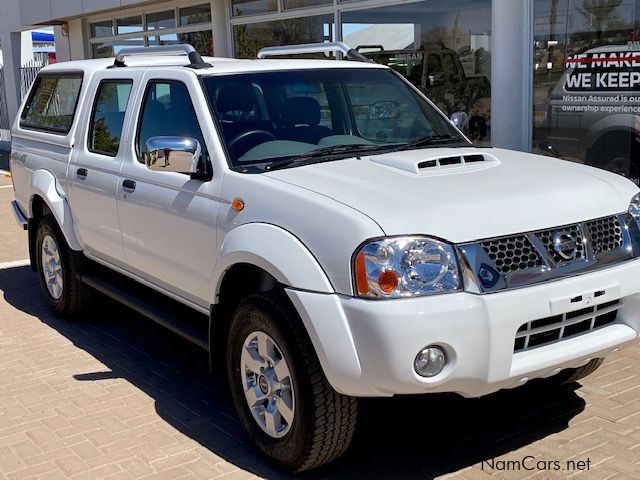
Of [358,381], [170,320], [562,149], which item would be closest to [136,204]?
[170,320]

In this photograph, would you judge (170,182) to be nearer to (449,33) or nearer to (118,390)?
(118,390)

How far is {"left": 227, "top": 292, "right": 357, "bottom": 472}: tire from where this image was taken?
3584mm

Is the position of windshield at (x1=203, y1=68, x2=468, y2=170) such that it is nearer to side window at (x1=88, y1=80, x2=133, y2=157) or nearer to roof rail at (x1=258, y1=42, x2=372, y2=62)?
roof rail at (x1=258, y1=42, x2=372, y2=62)

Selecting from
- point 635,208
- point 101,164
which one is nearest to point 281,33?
point 101,164

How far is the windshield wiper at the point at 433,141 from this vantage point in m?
4.71

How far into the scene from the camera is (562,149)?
885 centimetres

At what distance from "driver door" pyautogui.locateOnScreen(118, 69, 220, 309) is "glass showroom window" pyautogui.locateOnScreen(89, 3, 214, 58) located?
9885mm

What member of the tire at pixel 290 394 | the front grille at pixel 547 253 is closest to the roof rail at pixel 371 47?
the front grille at pixel 547 253

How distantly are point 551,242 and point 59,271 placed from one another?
415 centimetres

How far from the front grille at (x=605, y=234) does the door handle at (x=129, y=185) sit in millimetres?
2694

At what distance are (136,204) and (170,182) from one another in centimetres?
45

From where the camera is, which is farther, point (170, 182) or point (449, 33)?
point (449, 33)

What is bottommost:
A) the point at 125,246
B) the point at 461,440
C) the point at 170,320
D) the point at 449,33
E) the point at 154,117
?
the point at 461,440
